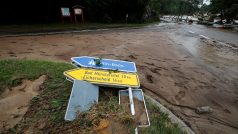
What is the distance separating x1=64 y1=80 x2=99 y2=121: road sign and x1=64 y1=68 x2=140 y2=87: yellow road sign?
179mm

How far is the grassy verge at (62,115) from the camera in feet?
10.4

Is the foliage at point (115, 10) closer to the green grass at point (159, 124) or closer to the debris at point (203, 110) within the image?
the debris at point (203, 110)

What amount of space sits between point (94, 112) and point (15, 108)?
1.46 m

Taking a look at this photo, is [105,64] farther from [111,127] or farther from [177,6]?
[177,6]

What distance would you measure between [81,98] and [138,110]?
1.09m

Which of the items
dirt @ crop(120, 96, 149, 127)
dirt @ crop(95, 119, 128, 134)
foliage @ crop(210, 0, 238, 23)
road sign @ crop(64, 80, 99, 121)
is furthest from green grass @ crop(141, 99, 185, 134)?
foliage @ crop(210, 0, 238, 23)

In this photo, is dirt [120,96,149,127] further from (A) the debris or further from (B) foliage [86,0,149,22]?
(B) foliage [86,0,149,22]

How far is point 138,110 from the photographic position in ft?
12.5

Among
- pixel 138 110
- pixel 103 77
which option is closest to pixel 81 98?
pixel 103 77

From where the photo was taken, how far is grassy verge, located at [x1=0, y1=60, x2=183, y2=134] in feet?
10.4

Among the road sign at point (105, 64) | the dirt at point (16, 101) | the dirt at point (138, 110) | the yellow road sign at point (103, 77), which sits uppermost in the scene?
the road sign at point (105, 64)

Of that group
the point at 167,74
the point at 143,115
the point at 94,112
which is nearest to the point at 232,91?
the point at 167,74

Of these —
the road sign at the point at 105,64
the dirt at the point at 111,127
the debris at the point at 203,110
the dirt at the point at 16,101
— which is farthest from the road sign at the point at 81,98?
the debris at the point at 203,110

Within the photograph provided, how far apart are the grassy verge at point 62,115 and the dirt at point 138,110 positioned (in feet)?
0.40
